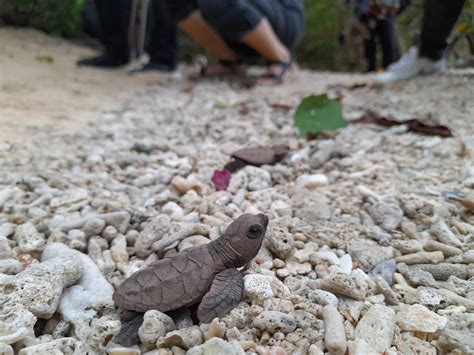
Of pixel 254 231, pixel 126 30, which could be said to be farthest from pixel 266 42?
pixel 254 231

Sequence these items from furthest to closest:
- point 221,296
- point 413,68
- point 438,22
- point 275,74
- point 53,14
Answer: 1. point 53,14
2. point 275,74
3. point 413,68
4. point 438,22
5. point 221,296

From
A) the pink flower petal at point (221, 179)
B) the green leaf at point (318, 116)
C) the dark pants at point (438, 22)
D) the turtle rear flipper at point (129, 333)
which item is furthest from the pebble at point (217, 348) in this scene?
the dark pants at point (438, 22)

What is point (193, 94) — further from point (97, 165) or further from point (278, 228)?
point (278, 228)

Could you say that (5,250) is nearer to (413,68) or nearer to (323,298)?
(323,298)

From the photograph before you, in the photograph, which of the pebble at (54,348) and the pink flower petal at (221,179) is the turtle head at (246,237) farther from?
the pink flower petal at (221,179)

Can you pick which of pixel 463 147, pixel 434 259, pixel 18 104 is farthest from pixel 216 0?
pixel 434 259
